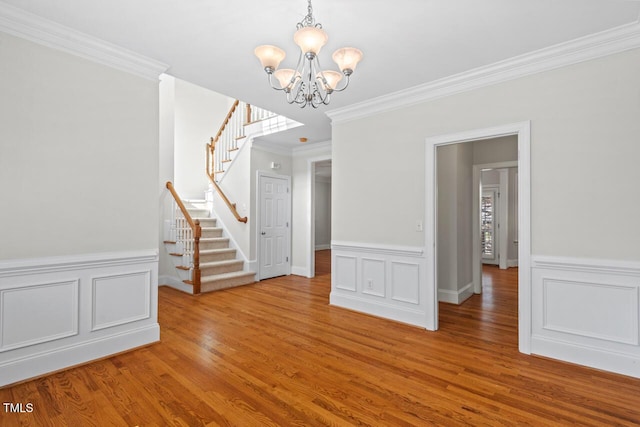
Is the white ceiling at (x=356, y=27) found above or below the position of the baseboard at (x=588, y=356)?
above

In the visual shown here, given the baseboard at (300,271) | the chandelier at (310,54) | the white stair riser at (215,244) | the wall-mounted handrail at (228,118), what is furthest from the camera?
the baseboard at (300,271)

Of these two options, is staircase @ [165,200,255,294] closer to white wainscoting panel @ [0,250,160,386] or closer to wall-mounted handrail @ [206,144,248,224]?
wall-mounted handrail @ [206,144,248,224]

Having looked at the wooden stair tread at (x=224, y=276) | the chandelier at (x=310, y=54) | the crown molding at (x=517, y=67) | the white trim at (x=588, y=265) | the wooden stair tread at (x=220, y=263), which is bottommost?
the wooden stair tread at (x=224, y=276)

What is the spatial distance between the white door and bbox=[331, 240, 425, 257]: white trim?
2.14 metres

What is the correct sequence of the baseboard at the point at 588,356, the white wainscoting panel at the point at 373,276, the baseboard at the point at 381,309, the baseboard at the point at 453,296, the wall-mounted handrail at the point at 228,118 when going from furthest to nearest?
the wall-mounted handrail at the point at 228,118 < the baseboard at the point at 453,296 < the white wainscoting panel at the point at 373,276 < the baseboard at the point at 381,309 < the baseboard at the point at 588,356

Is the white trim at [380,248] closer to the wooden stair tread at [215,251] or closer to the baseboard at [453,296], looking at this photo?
the baseboard at [453,296]

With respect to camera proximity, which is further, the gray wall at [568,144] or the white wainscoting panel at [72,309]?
the gray wall at [568,144]

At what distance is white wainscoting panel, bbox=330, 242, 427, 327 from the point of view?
3547mm

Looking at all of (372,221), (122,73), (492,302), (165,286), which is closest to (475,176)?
(492,302)

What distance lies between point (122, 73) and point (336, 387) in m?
3.24

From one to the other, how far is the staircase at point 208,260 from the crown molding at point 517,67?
3.45 metres

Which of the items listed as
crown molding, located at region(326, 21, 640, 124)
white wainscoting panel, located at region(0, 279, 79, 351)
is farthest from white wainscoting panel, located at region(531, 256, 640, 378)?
white wainscoting panel, located at region(0, 279, 79, 351)

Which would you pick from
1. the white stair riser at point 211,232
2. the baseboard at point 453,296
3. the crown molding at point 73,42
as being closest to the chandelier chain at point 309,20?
the crown molding at point 73,42

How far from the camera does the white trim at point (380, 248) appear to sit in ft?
11.7
